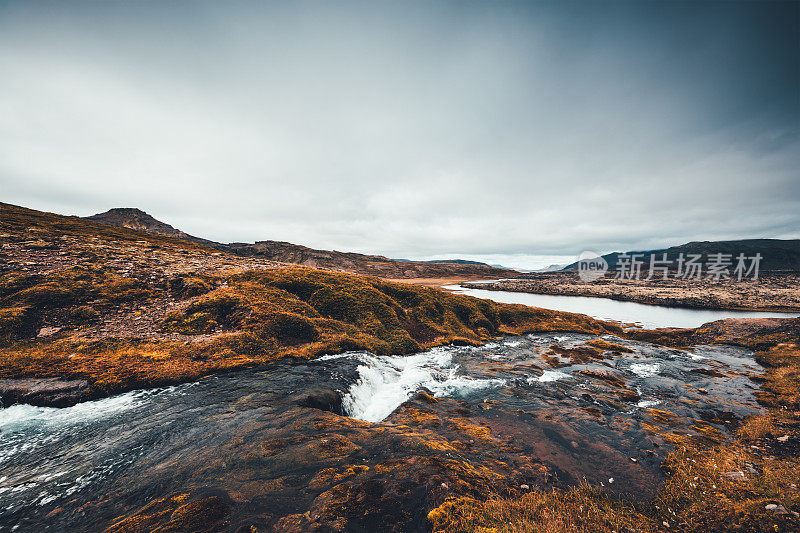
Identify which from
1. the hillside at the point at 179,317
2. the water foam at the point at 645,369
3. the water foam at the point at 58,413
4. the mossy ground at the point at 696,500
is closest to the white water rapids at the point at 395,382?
the hillside at the point at 179,317

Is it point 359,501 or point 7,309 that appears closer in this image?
point 359,501

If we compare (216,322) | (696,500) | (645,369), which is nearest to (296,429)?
(696,500)

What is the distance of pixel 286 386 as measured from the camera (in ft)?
49.8

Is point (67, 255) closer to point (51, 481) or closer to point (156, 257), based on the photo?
point (156, 257)

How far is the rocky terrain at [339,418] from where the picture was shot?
24.4 feet

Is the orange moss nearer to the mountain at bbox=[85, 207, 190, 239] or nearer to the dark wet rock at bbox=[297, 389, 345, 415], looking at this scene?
the dark wet rock at bbox=[297, 389, 345, 415]

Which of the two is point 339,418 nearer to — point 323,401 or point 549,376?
point 323,401

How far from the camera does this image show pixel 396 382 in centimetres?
1870

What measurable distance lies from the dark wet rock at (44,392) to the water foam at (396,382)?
12649 mm

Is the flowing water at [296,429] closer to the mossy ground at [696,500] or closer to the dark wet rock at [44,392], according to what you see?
the dark wet rock at [44,392]

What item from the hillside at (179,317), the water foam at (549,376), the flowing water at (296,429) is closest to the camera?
the flowing water at (296,429)

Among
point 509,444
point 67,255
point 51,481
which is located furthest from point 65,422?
point 67,255

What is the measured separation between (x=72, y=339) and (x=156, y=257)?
67.6 ft

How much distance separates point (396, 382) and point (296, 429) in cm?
880
